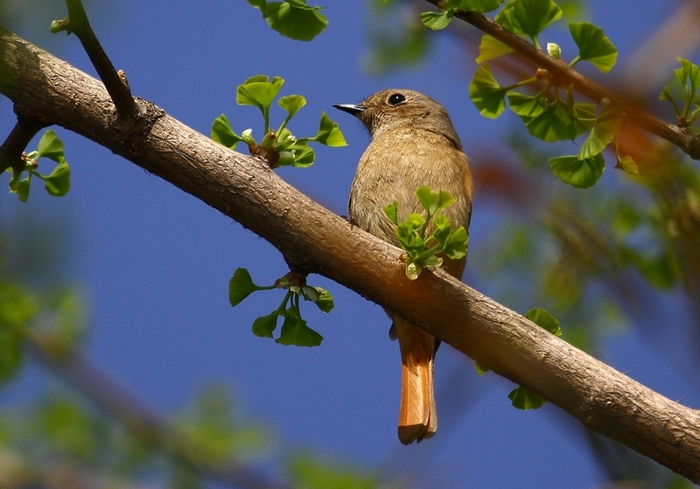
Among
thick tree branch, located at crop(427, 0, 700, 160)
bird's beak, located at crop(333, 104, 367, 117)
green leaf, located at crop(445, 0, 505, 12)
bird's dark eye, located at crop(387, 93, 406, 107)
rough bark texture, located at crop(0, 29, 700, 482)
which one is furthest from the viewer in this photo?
bird's beak, located at crop(333, 104, 367, 117)

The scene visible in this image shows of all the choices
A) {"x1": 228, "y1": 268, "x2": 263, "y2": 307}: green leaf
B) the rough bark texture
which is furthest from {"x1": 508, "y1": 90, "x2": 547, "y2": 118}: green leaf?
{"x1": 228, "y1": 268, "x2": 263, "y2": 307}: green leaf

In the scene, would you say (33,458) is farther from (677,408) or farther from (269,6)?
(677,408)

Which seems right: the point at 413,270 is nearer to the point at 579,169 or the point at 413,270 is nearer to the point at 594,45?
the point at 579,169

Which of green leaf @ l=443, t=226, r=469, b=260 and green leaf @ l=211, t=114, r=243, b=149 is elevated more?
green leaf @ l=211, t=114, r=243, b=149

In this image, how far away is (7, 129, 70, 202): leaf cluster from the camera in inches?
122

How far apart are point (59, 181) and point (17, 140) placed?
1.53 ft

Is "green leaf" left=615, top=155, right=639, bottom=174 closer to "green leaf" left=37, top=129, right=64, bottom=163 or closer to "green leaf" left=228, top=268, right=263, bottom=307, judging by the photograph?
"green leaf" left=228, top=268, right=263, bottom=307

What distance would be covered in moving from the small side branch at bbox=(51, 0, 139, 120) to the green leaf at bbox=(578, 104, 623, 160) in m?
1.53

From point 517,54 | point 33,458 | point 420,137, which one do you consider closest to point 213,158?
point 517,54

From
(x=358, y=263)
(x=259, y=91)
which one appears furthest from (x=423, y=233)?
(x=259, y=91)

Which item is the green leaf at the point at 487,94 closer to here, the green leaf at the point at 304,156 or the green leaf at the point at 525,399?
the green leaf at the point at 304,156

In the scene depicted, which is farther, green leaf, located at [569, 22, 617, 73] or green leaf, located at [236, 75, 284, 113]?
green leaf, located at [236, 75, 284, 113]

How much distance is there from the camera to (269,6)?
3.10 metres

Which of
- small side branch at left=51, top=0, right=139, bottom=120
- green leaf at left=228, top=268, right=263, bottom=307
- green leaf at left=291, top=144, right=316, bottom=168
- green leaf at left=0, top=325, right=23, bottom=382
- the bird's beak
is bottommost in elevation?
green leaf at left=0, top=325, right=23, bottom=382
